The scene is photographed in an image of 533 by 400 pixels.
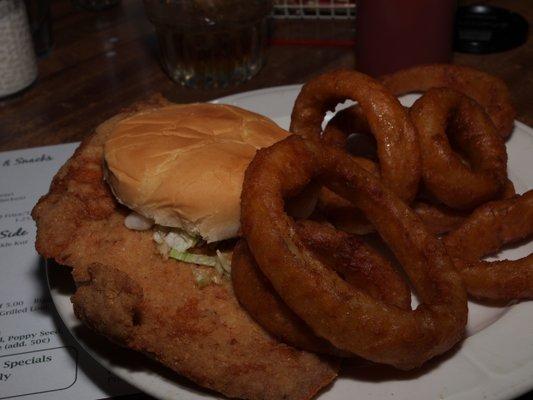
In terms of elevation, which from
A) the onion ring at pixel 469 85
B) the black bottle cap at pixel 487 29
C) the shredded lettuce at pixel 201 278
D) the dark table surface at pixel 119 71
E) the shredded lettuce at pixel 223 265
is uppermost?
the onion ring at pixel 469 85

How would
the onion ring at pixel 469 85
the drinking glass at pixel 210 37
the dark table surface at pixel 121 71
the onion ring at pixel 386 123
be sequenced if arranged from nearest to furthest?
the onion ring at pixel 386 123, the onion ring at pixel 469 85, the drinking glass at pixel 210 37, the dark table surface at pixel 121 71

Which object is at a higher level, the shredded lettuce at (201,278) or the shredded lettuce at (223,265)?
the shredded lettuce at (223,265)

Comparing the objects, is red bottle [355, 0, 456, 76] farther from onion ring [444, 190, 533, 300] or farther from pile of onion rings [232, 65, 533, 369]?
onion ring [444, 190, 533, 300]

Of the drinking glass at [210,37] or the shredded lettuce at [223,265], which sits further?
the drinking glass at [210,37]

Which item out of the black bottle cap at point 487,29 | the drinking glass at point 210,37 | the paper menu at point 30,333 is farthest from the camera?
the black bottle cap at point 487,29

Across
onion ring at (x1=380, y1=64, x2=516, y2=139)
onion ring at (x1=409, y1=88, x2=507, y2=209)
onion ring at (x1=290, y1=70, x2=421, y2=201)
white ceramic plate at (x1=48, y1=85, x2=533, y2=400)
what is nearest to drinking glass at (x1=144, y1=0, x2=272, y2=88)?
onion ring at (x1=380, y1=64, x2=516, y2=139)

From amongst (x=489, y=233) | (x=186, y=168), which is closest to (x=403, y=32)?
(x=489, y=233)

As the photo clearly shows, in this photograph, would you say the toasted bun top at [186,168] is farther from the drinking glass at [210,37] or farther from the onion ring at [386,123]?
the drinking glass at [210,37]

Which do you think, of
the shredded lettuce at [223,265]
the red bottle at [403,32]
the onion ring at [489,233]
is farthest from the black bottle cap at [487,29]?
the shredded lettuce at [223,265]
